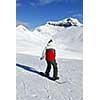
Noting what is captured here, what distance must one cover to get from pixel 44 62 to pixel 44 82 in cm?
13

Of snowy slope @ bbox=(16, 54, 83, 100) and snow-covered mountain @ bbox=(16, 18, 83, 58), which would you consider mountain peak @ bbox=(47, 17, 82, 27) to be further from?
snowy slope @ bbox=(16, 54, 83, 100)

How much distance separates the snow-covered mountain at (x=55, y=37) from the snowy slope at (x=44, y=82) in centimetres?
6

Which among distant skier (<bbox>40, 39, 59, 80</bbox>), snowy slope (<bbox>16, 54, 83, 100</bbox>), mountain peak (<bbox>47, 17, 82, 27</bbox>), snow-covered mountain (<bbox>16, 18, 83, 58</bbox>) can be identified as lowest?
snowy slope (<bbox>16, 54, 83, 100</bbox>)

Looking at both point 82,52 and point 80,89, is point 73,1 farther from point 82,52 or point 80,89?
point 80,89

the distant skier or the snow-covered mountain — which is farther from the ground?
the snow-covered mountain

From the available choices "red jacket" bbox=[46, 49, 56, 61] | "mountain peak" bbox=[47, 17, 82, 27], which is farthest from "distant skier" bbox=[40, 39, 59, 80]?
"mountain peak" bbox=[47, 17, 82, 27]

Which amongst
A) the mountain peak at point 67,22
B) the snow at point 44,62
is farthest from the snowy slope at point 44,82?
the mountain peak at point 67,22

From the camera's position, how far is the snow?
2.07 m

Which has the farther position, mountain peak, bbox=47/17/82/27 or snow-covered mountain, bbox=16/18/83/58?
mountain peak, bbox=47/17/82/27

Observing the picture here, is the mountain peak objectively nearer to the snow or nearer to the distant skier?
the snow

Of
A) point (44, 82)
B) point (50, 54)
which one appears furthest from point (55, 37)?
point (44, 82)
